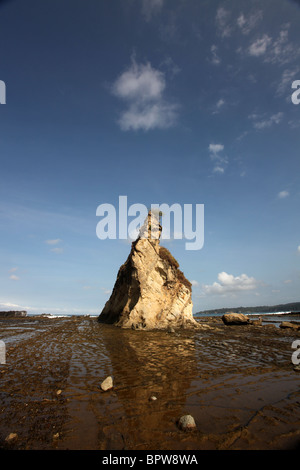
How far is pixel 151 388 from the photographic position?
714 centimetres

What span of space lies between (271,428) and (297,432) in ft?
1.62

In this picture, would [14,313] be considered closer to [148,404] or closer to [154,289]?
[154,289]

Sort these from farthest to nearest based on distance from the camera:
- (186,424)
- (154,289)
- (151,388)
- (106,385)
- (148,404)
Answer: (154,289) < (151,388) < (106,385) < (148,404) < (186,424)

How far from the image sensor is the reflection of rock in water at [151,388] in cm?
472

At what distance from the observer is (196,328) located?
1144 inches

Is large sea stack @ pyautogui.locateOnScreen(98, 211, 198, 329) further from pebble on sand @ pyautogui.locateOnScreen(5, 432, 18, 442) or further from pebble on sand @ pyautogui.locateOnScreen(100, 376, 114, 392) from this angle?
pebble on sand @ pyautogui.locateOnScreen(5, 432, 18, 442)

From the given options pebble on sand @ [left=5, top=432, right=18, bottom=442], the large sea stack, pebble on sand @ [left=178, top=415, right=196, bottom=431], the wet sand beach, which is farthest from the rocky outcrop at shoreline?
pebble on sand @ [left=178, top=415, right=196, bottom=431]

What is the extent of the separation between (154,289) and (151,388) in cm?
2309

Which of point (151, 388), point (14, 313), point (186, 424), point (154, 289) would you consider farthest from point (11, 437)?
point (14, 313)

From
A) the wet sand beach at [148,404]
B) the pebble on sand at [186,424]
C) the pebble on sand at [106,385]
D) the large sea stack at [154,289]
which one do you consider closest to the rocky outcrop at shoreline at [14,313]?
the large sea stack at [154,289]

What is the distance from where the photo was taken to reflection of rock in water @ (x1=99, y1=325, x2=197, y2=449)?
15.5 ft
